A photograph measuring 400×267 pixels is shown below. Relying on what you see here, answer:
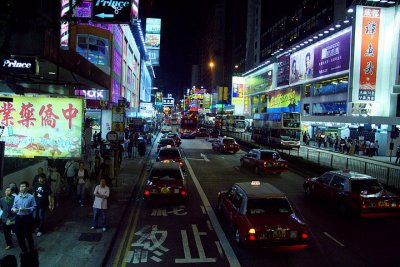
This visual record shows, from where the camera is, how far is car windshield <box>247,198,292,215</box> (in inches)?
395

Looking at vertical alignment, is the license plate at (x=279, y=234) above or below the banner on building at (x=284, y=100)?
below

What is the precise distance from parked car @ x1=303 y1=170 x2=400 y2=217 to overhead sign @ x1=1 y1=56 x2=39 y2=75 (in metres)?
10.7

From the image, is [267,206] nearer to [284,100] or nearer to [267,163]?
[267,163]

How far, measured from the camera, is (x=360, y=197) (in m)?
12.7

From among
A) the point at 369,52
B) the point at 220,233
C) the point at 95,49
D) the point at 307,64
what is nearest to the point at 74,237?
the point at 220,233

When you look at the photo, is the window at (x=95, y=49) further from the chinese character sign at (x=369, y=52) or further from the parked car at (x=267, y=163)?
the chinese character sign at (x=369, y=52)

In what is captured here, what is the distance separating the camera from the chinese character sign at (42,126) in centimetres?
1060

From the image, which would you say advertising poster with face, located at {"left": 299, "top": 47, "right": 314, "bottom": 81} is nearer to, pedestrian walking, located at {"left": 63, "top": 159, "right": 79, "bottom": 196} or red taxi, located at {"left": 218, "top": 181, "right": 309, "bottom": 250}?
pedestrian walking, located at {"left": 63, "top": 159, "right": 79, "bottom": 196}

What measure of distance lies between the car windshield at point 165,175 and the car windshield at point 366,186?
6.38 m

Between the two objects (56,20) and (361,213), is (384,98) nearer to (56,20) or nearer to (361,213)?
(361,213)

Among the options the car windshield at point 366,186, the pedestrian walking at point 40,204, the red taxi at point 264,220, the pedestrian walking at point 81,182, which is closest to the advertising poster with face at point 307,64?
the car windshield at point 366,186

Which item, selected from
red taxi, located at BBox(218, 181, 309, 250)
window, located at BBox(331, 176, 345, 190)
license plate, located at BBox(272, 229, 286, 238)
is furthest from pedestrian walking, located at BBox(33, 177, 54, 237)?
window, located at BBox(331, 176, 345, 190)

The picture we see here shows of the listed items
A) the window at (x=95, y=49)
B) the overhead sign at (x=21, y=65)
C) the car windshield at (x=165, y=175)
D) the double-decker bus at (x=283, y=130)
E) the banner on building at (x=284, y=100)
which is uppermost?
the window at (x=95, y=49)

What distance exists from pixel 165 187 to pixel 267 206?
16.9 ft
